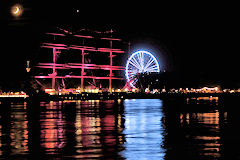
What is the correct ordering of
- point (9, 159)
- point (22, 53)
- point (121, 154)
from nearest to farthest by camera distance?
1. point (9, 159)
2. point (121, 154)
3. point (22, 53)

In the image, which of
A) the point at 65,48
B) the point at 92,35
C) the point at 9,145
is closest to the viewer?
the point at 9,145

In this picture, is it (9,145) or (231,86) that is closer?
(9,145)

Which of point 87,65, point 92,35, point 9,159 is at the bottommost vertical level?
point 9,159

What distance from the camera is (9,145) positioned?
1609 cm

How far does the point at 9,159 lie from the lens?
43.1 ft

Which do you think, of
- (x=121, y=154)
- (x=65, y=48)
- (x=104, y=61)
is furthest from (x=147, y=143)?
(x=104, y=61)

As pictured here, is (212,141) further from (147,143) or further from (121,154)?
(121,154)

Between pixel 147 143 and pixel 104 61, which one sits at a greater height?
pixel 104 61

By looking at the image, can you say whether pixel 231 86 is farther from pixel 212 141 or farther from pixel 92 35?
pixel 212 141

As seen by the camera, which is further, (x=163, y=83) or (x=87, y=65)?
(x=163, y=83)

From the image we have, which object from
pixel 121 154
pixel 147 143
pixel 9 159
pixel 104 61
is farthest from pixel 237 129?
pixel 104 61

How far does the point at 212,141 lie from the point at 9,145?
6.82 m

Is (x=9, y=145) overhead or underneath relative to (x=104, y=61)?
underneath

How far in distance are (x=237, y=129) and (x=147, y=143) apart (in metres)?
6.64
